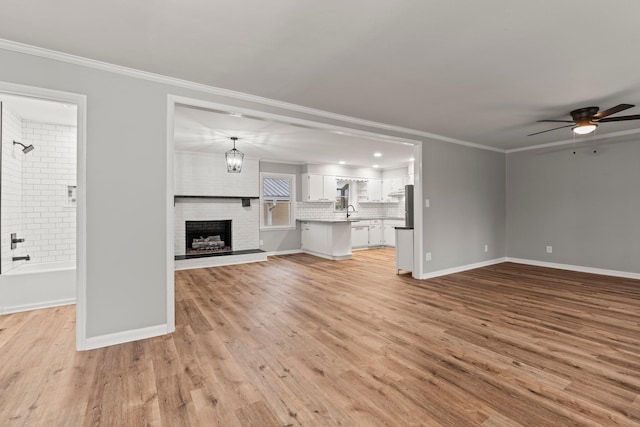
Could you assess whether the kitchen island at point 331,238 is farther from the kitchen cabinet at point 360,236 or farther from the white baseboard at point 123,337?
the white baseboard at point 123,337

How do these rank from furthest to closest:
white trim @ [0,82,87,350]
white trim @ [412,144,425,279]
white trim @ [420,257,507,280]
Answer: white trim @ [420,257,507,280] → white trim @ [412,144,425,279] → white trim @ [0,82,87,350]

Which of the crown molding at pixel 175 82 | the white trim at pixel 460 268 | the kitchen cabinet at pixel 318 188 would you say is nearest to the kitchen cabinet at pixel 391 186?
the kitchen cabinet at pixel 318 188

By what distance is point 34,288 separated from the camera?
3564 mm

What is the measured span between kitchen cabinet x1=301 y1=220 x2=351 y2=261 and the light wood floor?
305 cm

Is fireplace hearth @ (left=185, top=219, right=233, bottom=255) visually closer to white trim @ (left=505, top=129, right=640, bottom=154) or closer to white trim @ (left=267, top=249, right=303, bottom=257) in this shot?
white trim @ (left=267, top=249, right=303, bottom=257)

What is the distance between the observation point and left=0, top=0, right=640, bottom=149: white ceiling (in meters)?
1.91

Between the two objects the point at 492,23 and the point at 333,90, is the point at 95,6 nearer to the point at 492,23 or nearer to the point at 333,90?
the point at 333,90

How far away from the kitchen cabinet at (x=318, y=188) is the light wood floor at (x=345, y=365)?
4.43 metres

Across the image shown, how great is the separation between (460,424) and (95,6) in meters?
3.34

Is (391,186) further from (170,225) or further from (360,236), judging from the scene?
(170,225)

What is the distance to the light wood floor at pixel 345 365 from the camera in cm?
174

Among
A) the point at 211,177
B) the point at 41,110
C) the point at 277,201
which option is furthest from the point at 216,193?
the point at 41,110

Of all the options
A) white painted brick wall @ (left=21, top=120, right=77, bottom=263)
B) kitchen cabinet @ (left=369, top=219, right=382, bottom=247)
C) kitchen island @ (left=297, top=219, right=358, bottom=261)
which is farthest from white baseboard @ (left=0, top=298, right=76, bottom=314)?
kitchen cabinet @ (left=369, top=219, right=382, bottom=247)

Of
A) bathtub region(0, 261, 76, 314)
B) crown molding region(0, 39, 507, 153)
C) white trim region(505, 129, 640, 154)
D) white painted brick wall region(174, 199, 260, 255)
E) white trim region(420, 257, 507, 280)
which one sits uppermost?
white trim region(505, 129, 640, 154)
